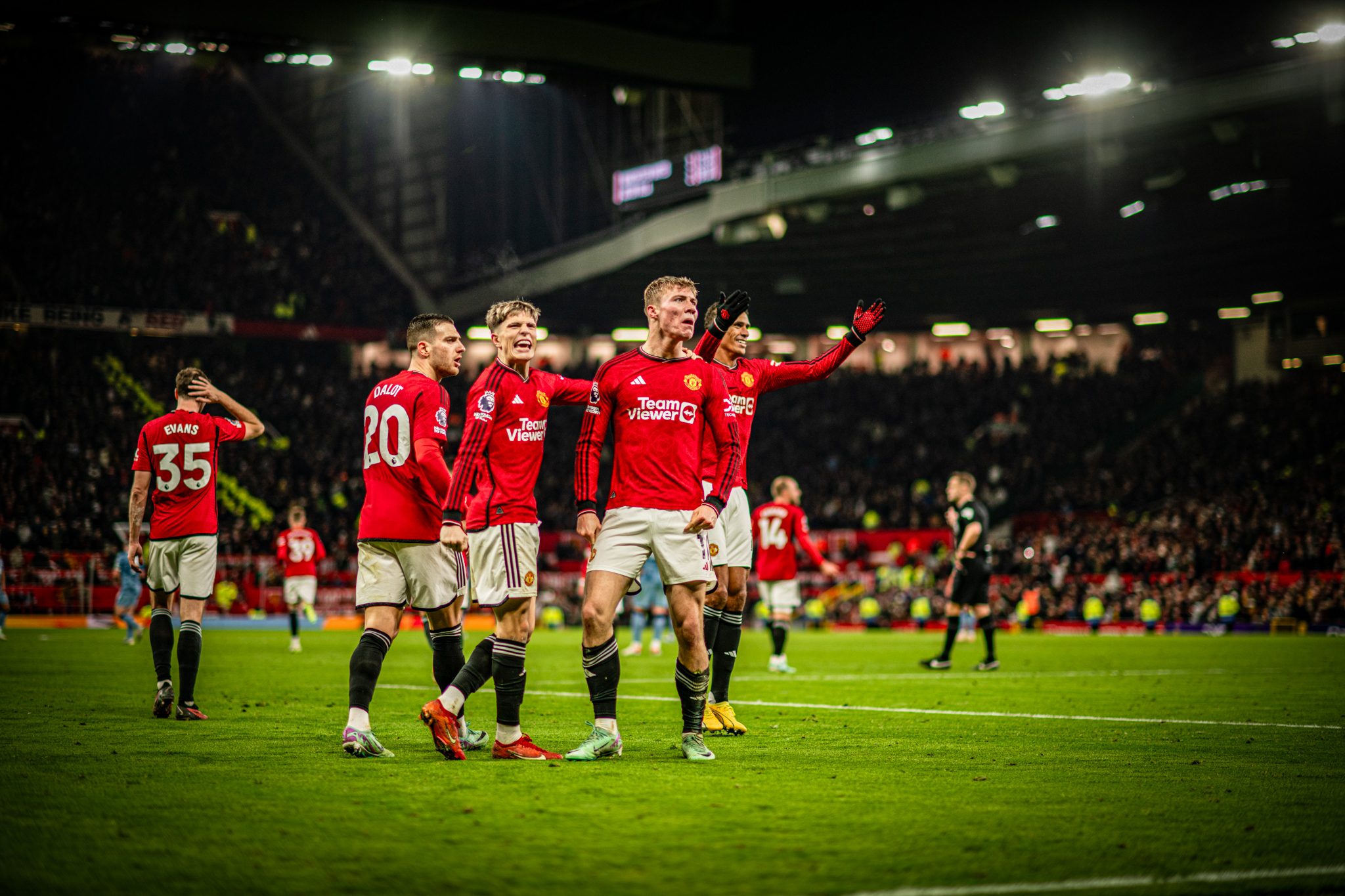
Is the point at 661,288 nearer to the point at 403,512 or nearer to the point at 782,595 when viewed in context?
the point at 403,512

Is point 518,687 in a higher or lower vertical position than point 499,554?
lower

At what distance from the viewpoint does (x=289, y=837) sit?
4773 mm

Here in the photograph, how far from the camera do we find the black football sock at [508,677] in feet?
23.8

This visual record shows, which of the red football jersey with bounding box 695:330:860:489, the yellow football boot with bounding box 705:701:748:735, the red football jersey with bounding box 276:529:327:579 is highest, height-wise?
the red football jersey with bounding box 695:330:860:489

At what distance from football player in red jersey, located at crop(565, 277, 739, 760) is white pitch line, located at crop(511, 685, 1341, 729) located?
82.5 inches

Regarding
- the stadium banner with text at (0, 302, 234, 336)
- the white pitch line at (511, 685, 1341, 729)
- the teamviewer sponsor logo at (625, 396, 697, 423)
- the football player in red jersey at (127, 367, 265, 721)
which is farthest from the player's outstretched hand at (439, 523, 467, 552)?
the stadium banner with text at (0, 302, 234, 336)

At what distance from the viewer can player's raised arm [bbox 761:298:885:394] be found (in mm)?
9219

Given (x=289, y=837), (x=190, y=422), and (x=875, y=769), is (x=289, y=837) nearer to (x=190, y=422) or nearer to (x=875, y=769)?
(x=875, y=769)

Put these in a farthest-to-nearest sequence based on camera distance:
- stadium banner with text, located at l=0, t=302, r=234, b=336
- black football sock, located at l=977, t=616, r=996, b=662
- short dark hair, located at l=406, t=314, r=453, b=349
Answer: stadium banner with text, located at l=0, t=302, r=234, b=336, black football sock, located at l=977, t=616, r=996, b=662, short dark hair, located at l=406, t=314, r=453, b=349

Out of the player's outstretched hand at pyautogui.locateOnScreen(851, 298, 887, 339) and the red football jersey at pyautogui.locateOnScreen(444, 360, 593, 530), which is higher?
the player's outstretched hand at pyautogui.locateOnScreen(851, 298, 887, 339)

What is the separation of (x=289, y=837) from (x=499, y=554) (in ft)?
8.98

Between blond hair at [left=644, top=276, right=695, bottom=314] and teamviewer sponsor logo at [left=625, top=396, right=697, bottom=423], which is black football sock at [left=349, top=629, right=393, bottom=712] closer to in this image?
teamviewer sponsor logo at [left=625, top=396, right=697, bottom=423]

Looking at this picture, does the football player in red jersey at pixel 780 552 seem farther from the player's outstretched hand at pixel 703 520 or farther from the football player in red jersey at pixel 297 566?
the player's outstretched hand at pixel 703 520

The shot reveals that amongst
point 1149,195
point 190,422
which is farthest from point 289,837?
point 1149,195
